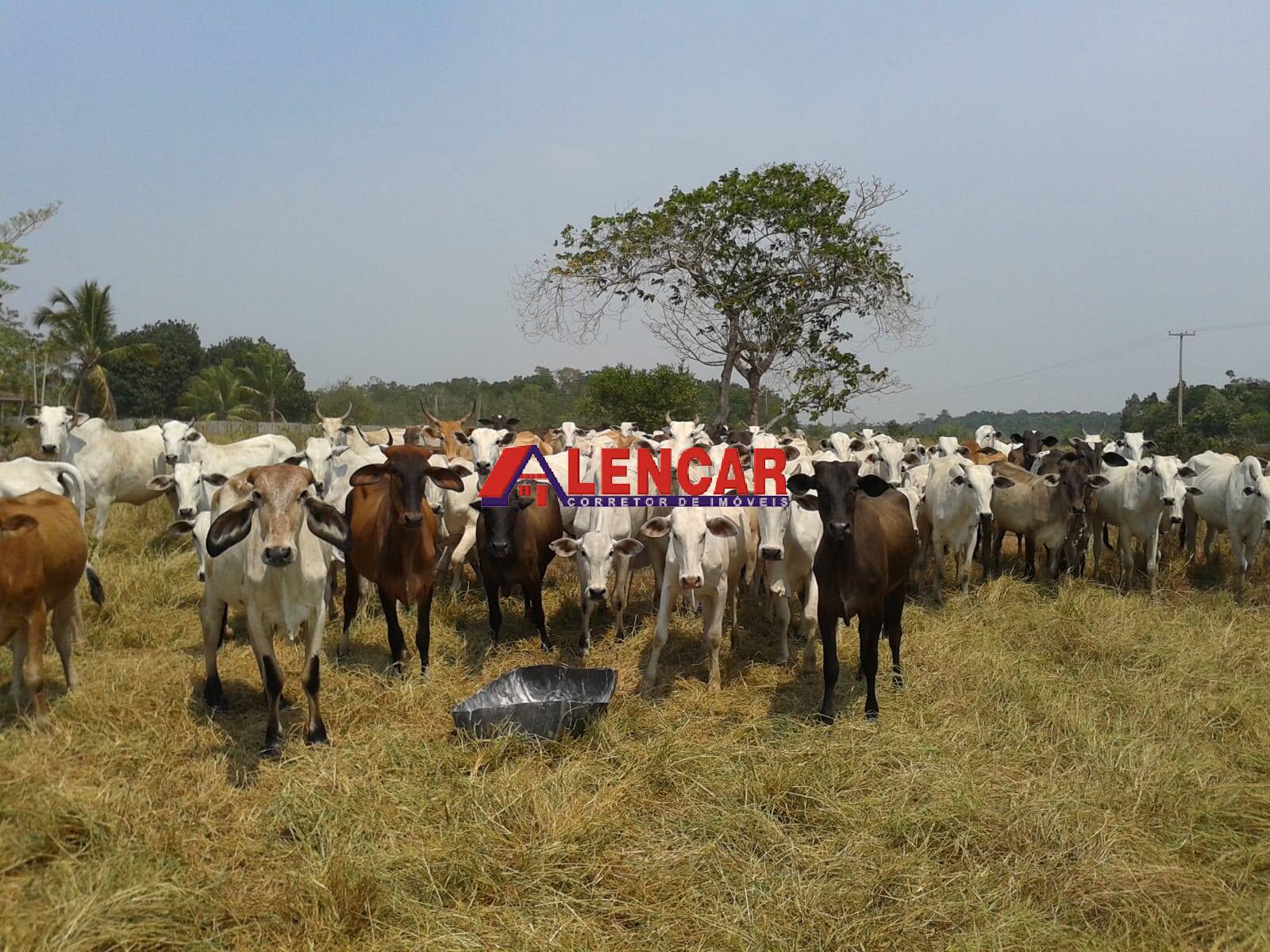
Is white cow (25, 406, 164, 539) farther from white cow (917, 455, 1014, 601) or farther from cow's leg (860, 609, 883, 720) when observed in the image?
white cow (917, 455, 1014, 601)

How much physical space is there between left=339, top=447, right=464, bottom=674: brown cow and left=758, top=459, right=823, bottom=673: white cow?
248cm

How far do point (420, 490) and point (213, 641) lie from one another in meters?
1.69

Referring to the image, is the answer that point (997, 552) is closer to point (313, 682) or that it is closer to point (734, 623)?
point (734, 623)

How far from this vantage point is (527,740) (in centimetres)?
512

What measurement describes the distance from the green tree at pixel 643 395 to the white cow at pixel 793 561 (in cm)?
1508

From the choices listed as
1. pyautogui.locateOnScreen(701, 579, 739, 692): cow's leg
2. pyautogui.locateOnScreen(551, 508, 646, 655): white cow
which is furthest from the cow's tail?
pyautogui.locateOnScreen(701, 579, 739, 692): cow's leg

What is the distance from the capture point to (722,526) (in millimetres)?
6301

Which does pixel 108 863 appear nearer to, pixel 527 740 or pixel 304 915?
pixel 304 915

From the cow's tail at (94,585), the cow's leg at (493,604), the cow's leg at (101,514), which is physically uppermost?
the cow's leg at (101,514)

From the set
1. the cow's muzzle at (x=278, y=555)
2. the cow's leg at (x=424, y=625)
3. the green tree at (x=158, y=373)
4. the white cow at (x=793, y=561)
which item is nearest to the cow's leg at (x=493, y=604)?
the cow's leg at (x=424, y=625)

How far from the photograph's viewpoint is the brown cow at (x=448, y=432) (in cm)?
1171

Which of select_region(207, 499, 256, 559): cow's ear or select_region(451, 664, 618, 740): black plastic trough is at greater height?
select_region(207, 499, 256, 559): cow's ear

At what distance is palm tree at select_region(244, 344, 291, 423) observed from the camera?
38.9m

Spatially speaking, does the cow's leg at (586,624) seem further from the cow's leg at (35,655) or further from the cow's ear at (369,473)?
the cow's leg at (35,655)
